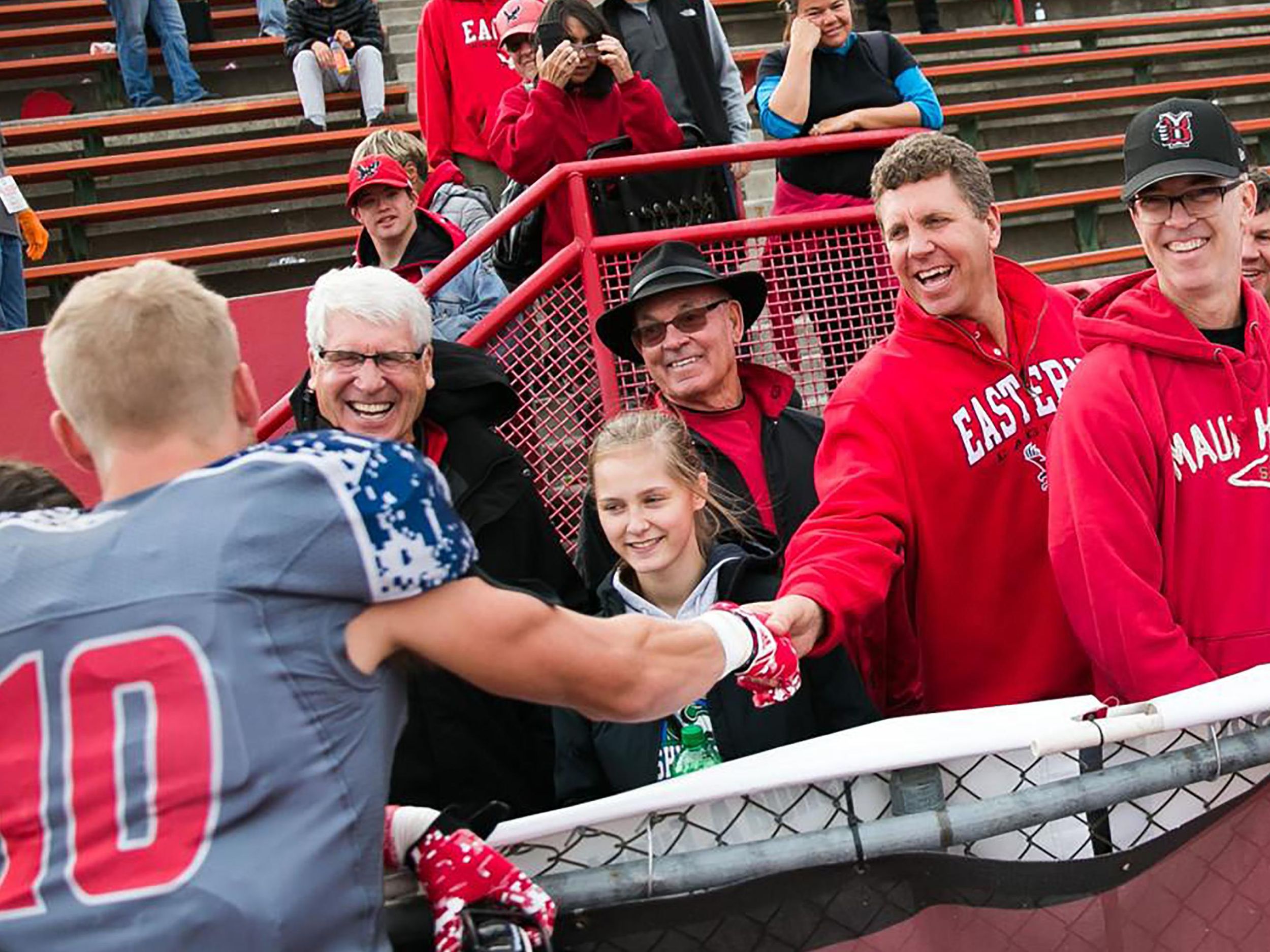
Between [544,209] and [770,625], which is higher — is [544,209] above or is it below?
above

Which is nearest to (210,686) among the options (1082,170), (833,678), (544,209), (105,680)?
(105,680)

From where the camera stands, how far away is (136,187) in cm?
1016

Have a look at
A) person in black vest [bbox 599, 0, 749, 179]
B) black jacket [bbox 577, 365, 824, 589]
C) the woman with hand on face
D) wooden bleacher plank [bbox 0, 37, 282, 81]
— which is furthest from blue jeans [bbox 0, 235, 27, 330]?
the woman with hand on face

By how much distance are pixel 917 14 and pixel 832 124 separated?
6952 mm

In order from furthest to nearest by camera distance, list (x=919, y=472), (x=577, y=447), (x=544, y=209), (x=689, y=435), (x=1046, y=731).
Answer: (x=544, y=209), (x=577, y=447), (x=689, y=435), (x=919, y=472), (x=1046, y=731)

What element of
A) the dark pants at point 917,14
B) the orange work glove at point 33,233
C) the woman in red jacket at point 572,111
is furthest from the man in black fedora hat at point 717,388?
the dark pants at point 917,14

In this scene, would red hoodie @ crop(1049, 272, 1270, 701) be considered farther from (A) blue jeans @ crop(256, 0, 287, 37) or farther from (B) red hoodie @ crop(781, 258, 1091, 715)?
(A) blue jeans @ crop(256, 0, 287, 37)

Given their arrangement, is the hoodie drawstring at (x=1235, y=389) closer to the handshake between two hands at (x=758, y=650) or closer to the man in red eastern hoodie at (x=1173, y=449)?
the man in red eastern hoodie at (x=1173, y=449)

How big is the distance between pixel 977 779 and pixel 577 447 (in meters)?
2.94

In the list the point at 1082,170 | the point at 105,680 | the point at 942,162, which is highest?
the point at 942,162

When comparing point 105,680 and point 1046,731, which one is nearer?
point 105,680

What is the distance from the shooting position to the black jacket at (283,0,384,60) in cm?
973

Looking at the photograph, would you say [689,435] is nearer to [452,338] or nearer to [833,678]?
[833,678]

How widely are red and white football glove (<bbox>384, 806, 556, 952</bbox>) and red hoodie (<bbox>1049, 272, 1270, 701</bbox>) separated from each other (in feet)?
4.30
